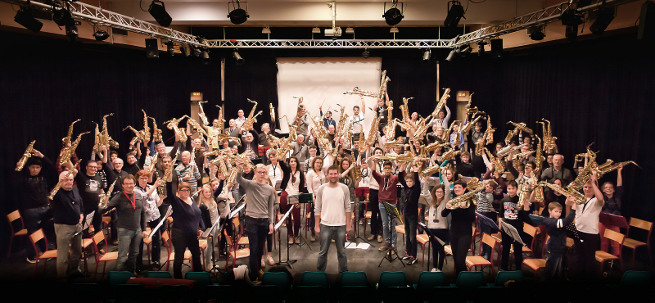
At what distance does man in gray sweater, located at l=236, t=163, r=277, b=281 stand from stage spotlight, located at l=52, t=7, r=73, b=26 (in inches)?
138

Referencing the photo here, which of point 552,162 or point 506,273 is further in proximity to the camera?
point 552,162

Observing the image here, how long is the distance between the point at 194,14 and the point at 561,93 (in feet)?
29.5

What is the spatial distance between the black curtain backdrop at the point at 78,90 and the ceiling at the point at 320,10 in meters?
1.57

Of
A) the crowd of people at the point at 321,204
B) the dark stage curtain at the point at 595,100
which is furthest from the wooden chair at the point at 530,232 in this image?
the dark stage curtain at the point at 595,100

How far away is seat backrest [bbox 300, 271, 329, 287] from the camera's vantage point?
4.51m

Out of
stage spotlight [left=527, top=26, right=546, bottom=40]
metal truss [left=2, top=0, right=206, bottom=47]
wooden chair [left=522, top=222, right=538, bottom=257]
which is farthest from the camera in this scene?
stage spotlight [left=527, top=26, right=546, bottom=40]

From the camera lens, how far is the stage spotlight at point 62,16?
5766 mm

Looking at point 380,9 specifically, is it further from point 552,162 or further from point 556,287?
point 556,287

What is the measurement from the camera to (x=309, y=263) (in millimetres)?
6117

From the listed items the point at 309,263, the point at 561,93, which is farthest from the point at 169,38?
the point at 561,93

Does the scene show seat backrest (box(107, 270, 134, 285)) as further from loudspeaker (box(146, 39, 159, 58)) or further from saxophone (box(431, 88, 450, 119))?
saxophone (box(431, 88, 450, 119))

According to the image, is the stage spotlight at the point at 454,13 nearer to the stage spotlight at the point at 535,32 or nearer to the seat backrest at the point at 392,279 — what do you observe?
the stage spotlight at the point at 535,32

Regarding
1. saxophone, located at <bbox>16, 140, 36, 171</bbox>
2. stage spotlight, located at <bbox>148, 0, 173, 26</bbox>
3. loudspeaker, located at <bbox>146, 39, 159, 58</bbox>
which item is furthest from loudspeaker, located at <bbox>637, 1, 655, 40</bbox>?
saxophone, located at <bbox>16, 140, 36, 171</bbox>

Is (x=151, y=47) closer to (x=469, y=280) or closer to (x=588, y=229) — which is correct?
(x=469, y=280)
